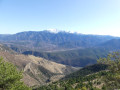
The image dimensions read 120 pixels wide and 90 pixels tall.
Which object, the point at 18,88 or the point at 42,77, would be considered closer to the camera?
the point at 18,88

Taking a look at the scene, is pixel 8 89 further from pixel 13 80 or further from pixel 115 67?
pixel 115 67

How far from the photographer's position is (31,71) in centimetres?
19812

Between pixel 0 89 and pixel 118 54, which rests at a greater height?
pixel 118 54

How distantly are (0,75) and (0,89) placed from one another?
3090 mm

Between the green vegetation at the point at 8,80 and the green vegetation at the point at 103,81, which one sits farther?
the green vegetation at the point at 103,81

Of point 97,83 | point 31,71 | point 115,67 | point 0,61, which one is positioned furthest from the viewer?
point 31,71

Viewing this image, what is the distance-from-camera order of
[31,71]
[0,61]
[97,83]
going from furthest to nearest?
[31,71]
[97,83]
[0,61]

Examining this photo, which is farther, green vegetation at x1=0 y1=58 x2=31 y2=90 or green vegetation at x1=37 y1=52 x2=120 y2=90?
green vegetation at x1=37 y1=52 x2=120 y2=90

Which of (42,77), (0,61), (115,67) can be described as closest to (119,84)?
(115,67)

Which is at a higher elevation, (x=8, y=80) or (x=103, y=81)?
(x=8, y=80)

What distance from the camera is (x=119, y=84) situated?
2588 centimetres

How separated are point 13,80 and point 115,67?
24164 mm

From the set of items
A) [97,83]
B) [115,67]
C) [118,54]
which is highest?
[118,54]

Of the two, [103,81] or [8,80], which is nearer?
[8,80]
